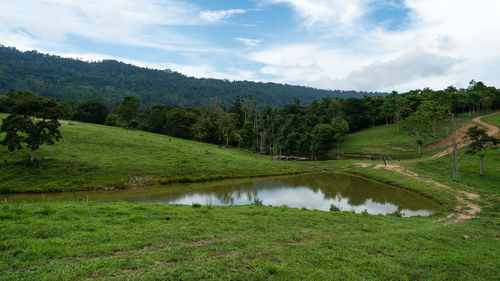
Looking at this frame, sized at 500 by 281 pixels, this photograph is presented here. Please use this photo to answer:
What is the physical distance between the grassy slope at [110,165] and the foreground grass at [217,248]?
1618 centimetres

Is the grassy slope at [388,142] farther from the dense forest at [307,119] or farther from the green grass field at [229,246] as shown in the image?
the green grass field at [229,246]

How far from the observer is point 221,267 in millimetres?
7711

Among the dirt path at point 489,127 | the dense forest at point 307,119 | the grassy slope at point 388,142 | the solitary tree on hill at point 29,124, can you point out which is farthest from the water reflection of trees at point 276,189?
the dirt path at point 489,127

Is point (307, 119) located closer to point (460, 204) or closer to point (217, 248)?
point (460, 204)

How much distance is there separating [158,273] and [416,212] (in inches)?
971

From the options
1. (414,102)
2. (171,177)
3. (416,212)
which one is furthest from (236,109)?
(416,212)

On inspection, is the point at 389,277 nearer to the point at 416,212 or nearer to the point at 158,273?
the point at 158,273

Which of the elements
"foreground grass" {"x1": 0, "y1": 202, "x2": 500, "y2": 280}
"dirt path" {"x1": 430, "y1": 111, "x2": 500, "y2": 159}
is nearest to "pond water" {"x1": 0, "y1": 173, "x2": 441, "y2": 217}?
"foreground grass" {"x1": 0, "y1": 202, "x2": 500, "y2": 280}

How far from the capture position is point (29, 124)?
2722 cm

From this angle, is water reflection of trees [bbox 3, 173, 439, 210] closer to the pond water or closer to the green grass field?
the pond water

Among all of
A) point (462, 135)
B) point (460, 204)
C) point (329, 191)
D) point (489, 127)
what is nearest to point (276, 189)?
point (329, 191)

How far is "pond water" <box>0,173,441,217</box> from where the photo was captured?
23.8 metres

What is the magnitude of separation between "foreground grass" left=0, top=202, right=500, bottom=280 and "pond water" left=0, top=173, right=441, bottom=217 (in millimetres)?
9935

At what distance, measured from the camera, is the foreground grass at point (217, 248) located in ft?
24.3
